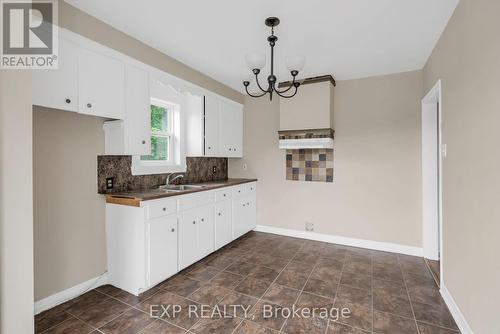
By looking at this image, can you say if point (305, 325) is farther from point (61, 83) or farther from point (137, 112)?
point (61, 83)

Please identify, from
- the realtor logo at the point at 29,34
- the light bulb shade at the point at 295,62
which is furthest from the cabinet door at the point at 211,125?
the realtor logo at the point at 29,34

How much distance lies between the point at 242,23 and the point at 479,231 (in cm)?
246

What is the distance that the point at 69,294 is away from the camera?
2182 millimetres

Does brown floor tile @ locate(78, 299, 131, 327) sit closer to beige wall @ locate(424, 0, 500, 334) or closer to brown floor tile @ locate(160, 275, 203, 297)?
brown floor tile @ locate(160, 275, 203, 297)

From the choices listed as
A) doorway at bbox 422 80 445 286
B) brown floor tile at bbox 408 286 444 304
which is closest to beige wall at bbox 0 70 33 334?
brown floor tile at bbox 408 286 444 304

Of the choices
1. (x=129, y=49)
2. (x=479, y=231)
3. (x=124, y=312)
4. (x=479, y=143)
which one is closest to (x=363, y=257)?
(x=479, y=231)

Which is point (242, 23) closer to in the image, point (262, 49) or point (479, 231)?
point (262, 49)

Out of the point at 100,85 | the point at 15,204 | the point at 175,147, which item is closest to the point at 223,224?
the point at 175,147

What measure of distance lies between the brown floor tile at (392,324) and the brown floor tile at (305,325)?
15.7 inches

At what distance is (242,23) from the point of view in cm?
220

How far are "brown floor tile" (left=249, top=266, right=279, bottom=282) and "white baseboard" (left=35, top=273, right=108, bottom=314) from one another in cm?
157

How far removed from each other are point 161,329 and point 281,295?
3.58 ft

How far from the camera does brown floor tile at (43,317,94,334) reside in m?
1.79

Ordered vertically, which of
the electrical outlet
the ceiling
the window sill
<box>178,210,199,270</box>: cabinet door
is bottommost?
<box>178,210,199,270</box>: cabinet door
